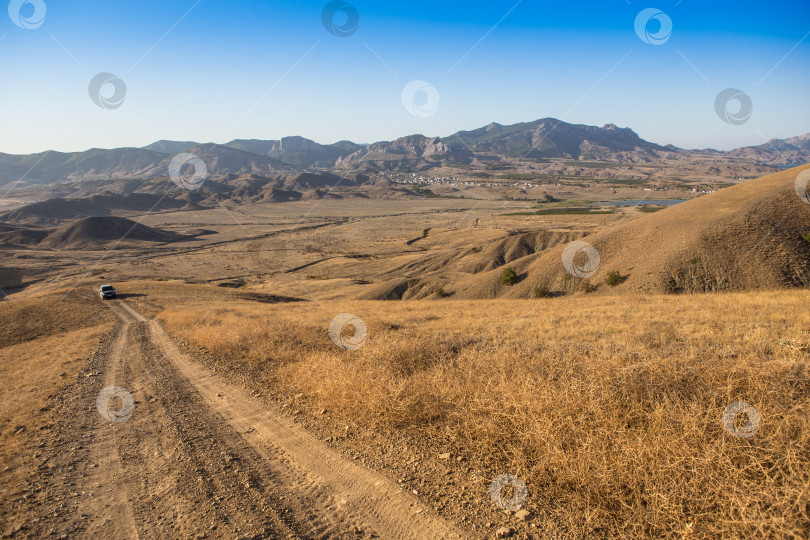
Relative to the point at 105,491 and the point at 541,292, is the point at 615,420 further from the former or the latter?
the point at 541,292

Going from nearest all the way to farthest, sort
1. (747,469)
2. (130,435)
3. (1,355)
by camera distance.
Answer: (747,469) → (130,435) → (1,355)

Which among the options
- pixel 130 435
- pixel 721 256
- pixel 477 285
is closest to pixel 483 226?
pixel 477 285

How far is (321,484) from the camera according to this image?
5.27 metres

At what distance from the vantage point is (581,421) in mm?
5023

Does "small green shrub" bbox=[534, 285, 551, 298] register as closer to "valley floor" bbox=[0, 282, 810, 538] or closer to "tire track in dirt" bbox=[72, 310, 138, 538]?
"valley floor" bbox=[0, 282, 810, 538]

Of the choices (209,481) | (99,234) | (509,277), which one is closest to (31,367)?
(209,481)

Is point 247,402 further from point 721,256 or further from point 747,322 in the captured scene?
point 721,256

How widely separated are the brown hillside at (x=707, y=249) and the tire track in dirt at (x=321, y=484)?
90.0 feet

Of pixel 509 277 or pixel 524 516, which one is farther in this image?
pixel 509 277

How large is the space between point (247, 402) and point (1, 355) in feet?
49.4

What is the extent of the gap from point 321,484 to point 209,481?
1482 mm

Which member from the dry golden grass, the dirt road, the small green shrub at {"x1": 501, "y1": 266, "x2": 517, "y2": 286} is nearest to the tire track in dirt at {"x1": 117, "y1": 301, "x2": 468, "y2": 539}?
the dirt road

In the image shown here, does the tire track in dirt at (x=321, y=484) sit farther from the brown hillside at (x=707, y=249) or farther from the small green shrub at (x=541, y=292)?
the small green shrub at (x=541, y=292)

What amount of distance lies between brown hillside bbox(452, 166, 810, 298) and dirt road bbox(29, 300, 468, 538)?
27.7 meters
